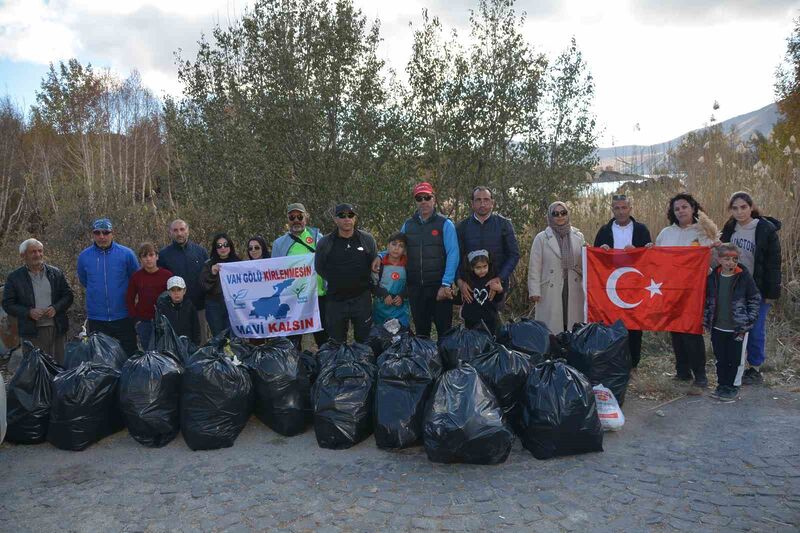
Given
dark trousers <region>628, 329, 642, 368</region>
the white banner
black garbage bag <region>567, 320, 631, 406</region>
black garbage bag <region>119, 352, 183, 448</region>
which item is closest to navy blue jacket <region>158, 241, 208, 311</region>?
the white banner

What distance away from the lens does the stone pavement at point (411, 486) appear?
11.3 feet

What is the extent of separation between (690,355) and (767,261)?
111 centimetres

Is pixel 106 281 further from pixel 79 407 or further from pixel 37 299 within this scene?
pixel 79 407

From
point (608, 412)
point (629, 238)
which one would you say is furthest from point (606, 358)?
point (629, 238)

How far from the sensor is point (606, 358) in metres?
5.20

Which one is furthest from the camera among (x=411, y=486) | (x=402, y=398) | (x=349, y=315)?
(x=349, y=315)

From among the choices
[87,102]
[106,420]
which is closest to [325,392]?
[106,420]

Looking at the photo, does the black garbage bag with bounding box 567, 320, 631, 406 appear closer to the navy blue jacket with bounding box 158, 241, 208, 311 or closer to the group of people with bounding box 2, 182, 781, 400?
the group of people with bounding box 2, 182, 781, 400

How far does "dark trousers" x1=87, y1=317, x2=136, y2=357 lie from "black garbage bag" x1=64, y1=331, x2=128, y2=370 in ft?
2.23

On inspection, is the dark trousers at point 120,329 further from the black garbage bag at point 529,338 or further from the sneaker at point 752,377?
the sneaker at point 752,377

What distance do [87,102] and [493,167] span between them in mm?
29647

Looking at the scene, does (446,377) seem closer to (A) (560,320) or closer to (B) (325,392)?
(B) (325,392)

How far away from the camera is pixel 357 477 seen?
4.05 meters

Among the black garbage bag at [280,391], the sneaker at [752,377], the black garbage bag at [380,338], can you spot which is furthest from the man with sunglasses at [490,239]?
the sneaker at [752,377]
